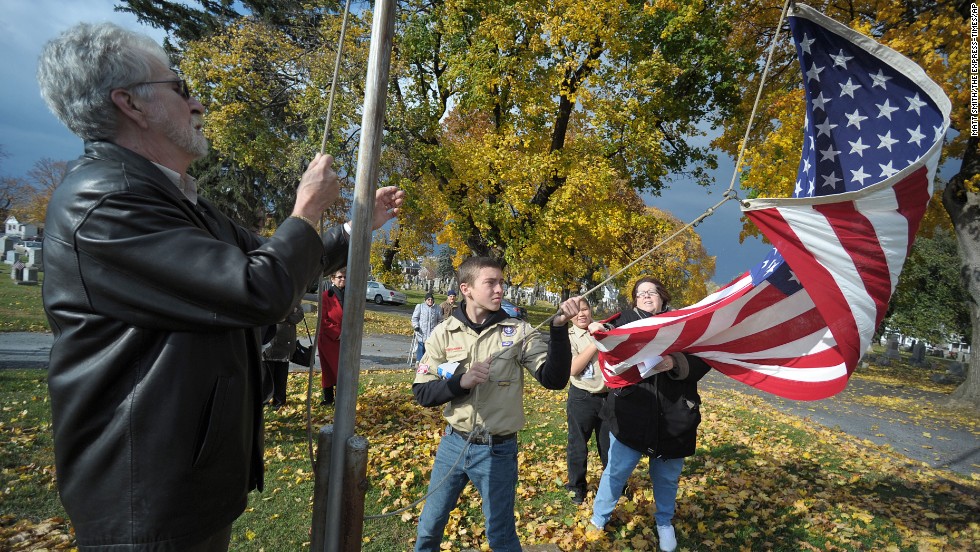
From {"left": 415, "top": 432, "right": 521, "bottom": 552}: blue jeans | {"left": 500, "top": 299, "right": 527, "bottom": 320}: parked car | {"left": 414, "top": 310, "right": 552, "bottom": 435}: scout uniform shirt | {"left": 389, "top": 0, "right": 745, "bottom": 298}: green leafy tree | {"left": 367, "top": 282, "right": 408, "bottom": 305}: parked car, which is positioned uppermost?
{"left": 389, "top": 0, "right": 745, "bottom": 298}: green leafy tree

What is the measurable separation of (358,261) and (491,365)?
153 centimetres

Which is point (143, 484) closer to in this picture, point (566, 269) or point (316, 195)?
point (316, 195)

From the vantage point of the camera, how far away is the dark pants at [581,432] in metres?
5.19

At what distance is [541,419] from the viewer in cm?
814

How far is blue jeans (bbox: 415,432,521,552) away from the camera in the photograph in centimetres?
310

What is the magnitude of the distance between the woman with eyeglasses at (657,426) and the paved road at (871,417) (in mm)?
5773

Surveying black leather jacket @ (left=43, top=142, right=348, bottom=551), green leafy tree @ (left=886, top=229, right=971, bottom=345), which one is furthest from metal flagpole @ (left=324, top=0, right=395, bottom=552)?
green leafy tree @ (left=886, top=229, right=971, bottom=345)

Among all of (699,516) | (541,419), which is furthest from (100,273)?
(541,419)

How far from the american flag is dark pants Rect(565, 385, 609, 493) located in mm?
2089

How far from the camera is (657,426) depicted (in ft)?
13.6

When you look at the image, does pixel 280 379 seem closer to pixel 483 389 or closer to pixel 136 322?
pixel 483 389

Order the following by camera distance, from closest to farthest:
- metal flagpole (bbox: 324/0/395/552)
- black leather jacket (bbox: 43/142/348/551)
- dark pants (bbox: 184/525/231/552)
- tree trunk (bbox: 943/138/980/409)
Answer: black leather jacket (bbox: 43/142/348/551)
dark pants (bbox: 184/525/231/552)
metal flagpole (bbox: 324/0/395/552)
tree trunk (bbox: 943/138/980/409)

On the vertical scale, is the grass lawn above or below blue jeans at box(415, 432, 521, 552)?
below

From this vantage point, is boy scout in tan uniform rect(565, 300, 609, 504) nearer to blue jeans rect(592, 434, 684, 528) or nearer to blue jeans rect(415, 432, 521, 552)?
blue jeans rect(592, 434, 684, 528)
